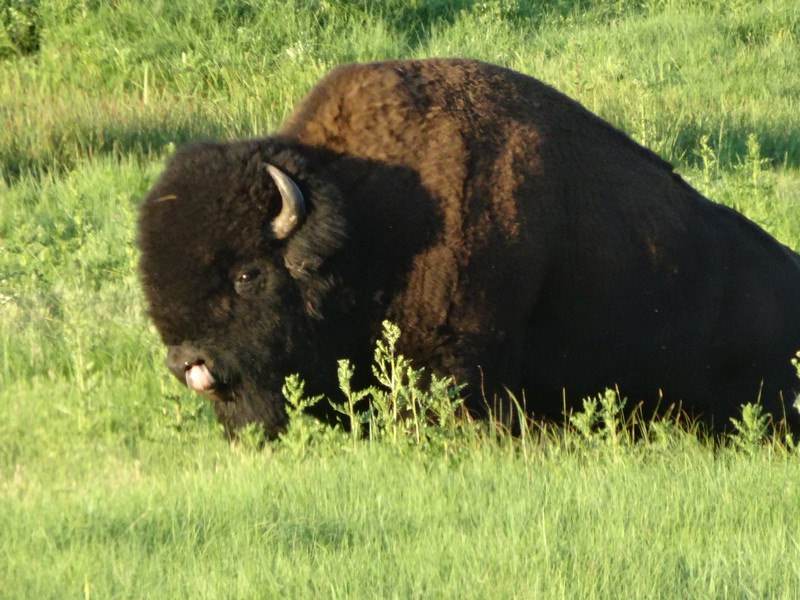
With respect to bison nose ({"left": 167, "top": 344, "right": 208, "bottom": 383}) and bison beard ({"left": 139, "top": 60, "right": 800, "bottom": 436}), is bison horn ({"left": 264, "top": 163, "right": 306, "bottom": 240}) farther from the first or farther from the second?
bison nose ({"left": 167, "top": 344, "right": 208, "bottom": 383})

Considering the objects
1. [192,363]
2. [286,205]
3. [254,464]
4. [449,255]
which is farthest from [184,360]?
[449,255]

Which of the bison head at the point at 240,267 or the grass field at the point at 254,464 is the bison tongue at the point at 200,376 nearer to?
the bison head at the point at 240,267

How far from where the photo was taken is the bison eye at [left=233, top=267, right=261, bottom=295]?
5840 mm

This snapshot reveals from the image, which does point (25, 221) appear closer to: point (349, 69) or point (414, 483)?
point (349, 69)

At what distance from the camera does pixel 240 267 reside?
230 inches

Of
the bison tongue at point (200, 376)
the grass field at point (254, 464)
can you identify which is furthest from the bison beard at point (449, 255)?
the grass field at point (254, 464)

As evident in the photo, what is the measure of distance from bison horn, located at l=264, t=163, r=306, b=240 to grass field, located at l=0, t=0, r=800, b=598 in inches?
34.5

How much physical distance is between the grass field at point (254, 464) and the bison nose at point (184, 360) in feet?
1.19

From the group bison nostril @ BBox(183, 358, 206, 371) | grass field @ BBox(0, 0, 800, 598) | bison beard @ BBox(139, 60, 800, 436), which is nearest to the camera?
grass field @ BBox(0, 0, 800, 598)

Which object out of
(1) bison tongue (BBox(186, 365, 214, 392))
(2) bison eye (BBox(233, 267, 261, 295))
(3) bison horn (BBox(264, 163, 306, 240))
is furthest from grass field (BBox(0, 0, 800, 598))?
(3) bison horn (BBox(264, 163, 306, 240))

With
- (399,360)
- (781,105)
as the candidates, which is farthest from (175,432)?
(781,105)

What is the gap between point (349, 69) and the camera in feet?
21.1

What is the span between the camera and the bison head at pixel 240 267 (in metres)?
5.73

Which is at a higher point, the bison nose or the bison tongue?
the bison nose
